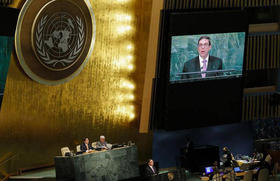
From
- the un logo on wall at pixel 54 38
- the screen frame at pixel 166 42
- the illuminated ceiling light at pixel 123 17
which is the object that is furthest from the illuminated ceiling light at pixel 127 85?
the illuminated ceiling light at pixel 123 17

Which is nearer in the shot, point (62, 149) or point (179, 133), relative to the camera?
point (62, 149)

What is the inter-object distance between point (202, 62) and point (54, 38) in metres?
4.22

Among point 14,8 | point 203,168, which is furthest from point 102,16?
point 203,168

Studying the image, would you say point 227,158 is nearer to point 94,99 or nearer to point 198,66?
point 198,66

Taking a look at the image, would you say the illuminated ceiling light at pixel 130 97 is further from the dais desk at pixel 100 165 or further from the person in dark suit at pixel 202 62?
the dais desk at pixel 100 165

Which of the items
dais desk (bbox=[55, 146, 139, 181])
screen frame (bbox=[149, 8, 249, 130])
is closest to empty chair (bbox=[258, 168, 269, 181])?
screen frame (bbox=[149, 8, 249, 130])

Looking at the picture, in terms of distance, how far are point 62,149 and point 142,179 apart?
Answer: 2.17m

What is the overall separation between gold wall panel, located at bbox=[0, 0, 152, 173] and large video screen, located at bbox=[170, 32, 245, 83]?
1.23 m

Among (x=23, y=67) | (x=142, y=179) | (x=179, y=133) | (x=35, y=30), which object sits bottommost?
(x=142, y=179)

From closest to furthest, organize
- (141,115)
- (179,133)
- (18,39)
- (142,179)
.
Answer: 1. (18,39)
2. (142,179)
3. (141,115)
4. (179,133)

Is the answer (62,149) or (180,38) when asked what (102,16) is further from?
(62,149)

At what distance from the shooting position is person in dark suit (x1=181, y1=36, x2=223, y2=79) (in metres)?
15.4

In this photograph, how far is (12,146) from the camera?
13750 mm

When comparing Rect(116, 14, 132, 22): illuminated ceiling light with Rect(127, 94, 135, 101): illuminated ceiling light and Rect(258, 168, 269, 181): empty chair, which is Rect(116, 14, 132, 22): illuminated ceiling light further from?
Rect(258, 168, 269, 181): empty chair
